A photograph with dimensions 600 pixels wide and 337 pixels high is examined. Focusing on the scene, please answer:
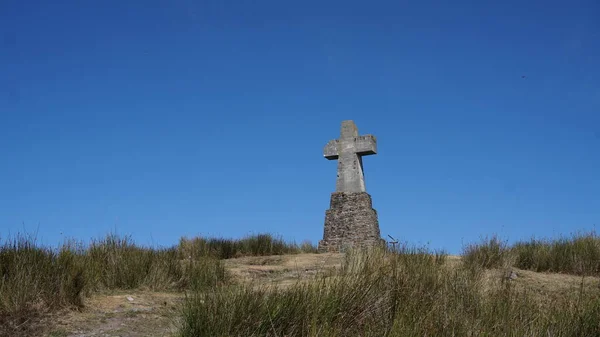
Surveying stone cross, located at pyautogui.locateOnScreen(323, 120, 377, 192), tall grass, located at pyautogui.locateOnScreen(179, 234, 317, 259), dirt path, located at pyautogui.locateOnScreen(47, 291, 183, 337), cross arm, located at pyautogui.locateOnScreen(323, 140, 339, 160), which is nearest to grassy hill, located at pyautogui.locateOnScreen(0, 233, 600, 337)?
dirt path, located at pyautogui.locateOnScreen(47, 291, 183, 337)

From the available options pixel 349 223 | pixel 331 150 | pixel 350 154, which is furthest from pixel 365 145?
pixel 349 223

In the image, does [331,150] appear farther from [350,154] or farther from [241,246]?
[241,246]

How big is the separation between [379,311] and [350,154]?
39.7ft

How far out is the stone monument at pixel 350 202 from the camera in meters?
17.4

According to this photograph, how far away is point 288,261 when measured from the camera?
14047 millimetres

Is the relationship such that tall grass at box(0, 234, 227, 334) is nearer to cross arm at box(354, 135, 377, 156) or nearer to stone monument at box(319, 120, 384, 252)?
stone monument at box(319, 120, 384, 252)

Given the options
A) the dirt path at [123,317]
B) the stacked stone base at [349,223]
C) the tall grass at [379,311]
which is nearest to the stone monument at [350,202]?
the stacked stone base at [349,223]

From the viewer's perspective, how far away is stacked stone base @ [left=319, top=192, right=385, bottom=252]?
56.9 ft

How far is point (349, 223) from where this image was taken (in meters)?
17.5

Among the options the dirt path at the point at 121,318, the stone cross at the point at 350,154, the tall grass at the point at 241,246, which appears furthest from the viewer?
the stone cross at the point at 350,154

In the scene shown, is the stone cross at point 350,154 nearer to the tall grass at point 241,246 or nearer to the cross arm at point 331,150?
the cross arm at point 331,150

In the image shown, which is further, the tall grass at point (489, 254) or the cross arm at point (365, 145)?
the cross arm at point (365, 145)

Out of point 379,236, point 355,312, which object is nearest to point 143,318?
point 355,312

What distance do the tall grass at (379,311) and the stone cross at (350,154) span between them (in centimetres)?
1062
